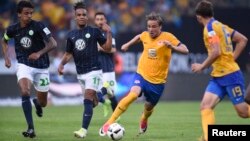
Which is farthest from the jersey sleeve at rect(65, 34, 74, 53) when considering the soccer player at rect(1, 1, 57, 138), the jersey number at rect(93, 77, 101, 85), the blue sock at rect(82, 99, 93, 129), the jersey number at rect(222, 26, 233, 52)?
the jersey number at rect(222, 26, 233, 52)

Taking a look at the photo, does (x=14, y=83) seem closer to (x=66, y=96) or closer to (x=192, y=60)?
(x=66, y=96)

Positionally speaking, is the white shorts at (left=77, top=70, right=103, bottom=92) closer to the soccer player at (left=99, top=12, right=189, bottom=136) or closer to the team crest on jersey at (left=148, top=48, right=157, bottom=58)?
the soccer player at (left=99, top=12, right=189, bottom=136)

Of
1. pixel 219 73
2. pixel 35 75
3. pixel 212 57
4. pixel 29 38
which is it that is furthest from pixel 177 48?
pixel 35 75

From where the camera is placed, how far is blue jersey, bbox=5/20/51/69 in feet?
46.1

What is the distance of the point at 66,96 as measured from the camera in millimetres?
26000

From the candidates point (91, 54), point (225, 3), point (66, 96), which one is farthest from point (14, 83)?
point (91, 54)

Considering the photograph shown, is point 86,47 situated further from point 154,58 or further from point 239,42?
point 239,42

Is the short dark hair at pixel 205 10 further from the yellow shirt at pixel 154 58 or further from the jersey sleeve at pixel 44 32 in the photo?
the jersey sleeve at pixel 44 32

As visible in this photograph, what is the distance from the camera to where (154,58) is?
13.6 meters

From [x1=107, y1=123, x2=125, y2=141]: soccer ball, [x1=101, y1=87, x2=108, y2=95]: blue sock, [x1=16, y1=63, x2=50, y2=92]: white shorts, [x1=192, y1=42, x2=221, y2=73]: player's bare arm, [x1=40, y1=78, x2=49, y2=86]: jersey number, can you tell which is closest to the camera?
[x1=192, y1=42, x2=221, y2=73]: player's bare arm

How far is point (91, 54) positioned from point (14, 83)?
12.2m

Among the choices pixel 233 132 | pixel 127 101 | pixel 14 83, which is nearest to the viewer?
pixel 233 132

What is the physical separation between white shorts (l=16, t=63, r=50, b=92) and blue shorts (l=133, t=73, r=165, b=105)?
7.07 feet

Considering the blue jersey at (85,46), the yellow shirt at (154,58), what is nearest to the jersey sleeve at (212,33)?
the yellow shirt at (154,58)
